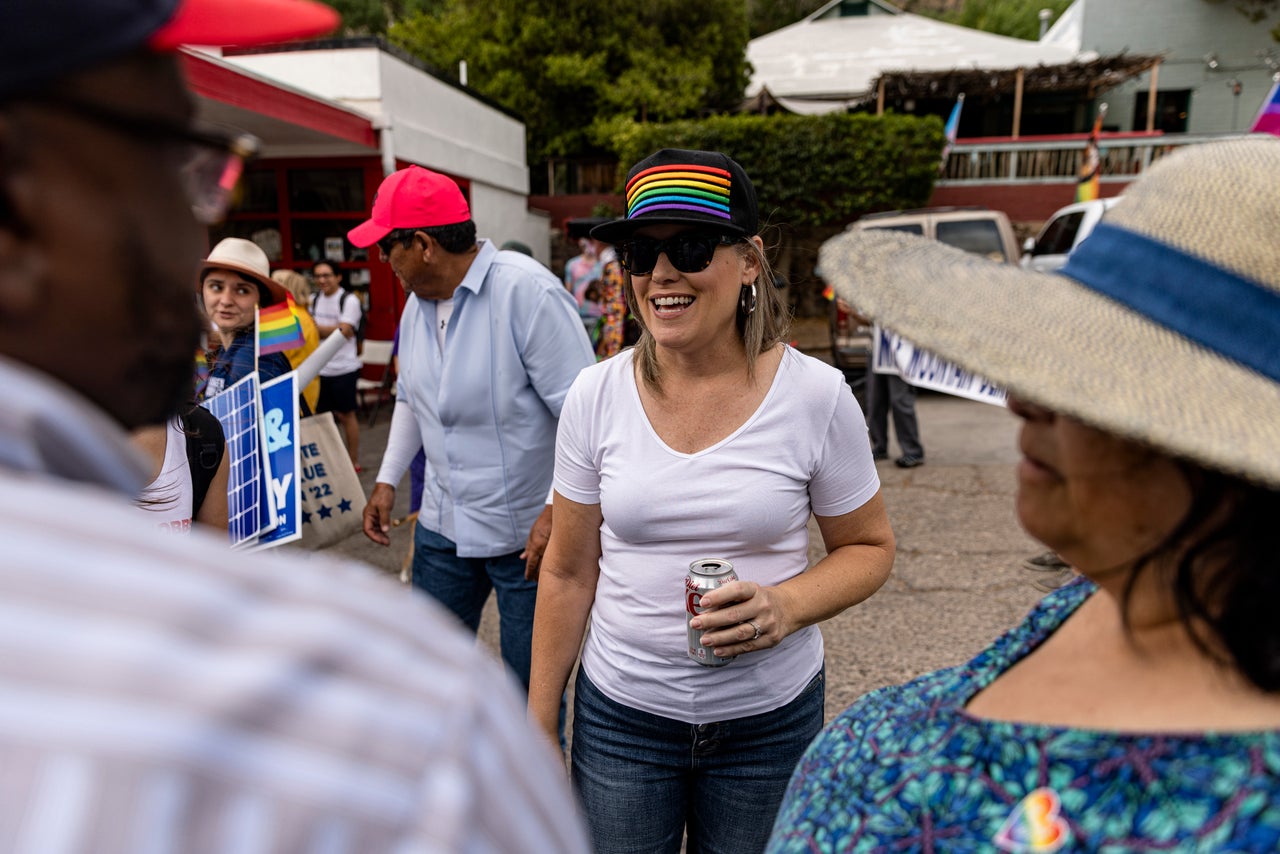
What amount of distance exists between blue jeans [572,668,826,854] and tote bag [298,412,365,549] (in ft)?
6.22

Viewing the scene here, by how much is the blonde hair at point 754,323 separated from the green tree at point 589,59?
65.4ft

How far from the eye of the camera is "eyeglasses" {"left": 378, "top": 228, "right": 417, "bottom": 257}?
10.9 feet

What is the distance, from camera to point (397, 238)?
3.35 metres

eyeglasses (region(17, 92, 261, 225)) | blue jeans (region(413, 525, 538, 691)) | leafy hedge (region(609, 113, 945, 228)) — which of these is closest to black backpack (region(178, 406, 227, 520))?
blue jeans (region(413, 525, 538, 691))

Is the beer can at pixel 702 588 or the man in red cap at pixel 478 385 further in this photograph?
the man in red cap at pixel 478 385

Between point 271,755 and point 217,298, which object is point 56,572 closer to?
point 271,755

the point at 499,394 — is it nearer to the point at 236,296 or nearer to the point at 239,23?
the point at 236,296

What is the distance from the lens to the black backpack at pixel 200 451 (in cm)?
259

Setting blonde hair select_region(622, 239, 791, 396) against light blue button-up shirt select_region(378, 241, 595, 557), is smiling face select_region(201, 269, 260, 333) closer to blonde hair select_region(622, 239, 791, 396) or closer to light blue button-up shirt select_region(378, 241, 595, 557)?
light blue button-up shirt select_region(378, 241, 595, 557)

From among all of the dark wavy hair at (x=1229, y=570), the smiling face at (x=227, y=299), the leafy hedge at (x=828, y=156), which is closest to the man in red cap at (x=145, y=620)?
the dark wavy hair at (x=1229, y=570)

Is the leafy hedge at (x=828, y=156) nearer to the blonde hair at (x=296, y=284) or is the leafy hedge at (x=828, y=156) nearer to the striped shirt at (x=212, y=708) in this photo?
the blonde hair at (x=296, y=284)

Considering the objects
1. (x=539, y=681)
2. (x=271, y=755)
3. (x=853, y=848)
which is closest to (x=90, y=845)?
(x=271, y=755)

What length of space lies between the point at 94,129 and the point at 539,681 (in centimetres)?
183

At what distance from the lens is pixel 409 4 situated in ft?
121
